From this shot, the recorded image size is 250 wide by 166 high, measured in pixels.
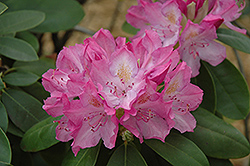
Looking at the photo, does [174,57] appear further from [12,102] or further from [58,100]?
[12,102]

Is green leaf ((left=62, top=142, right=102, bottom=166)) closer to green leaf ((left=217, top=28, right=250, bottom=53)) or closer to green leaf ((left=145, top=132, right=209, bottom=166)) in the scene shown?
green leaf ((left=145, top=132, right=209, bottom=166))

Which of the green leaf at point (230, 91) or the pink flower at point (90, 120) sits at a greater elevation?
the pink flower at point (90, 120)

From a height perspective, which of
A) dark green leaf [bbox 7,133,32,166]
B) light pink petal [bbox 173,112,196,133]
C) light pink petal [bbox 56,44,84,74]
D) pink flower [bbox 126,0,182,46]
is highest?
pink flower [bbox 126,0,182,46]

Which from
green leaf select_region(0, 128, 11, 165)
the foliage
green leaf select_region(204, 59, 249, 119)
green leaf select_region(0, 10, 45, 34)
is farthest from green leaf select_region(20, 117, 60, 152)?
green leaf select_region(204, 59, 249, 119)

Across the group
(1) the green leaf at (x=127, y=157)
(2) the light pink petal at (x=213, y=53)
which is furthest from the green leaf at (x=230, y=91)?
(1) the green leaf at (x=127, y=157)

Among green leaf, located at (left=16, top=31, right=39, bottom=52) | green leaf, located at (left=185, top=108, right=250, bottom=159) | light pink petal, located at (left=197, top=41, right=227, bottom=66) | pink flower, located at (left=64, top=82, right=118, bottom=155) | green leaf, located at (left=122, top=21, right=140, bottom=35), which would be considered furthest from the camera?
green leaf, located at (left=122, top=21, right=140, bottom=35)

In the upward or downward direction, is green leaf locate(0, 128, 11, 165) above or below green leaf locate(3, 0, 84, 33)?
below

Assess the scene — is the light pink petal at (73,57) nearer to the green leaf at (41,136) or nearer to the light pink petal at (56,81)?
the light pink petal at (56,81)
